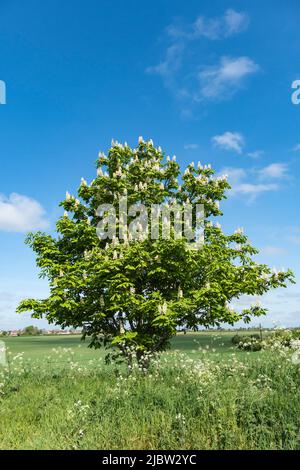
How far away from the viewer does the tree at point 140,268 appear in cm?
1519

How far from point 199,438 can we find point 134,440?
1.33m

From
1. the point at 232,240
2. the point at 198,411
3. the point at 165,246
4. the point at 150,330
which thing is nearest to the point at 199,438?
the point at 198,411

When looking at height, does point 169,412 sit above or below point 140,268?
below

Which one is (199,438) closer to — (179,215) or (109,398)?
(109,398)

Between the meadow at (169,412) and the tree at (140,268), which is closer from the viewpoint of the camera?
the meadow at (169,412)

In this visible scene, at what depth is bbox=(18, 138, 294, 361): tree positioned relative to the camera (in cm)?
1519

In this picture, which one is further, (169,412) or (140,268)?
(140,268)

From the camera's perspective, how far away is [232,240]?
19.0 metres

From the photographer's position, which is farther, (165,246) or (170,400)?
(165,246)

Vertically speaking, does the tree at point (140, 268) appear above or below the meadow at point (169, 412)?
above

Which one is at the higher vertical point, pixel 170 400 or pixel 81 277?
pixel 81 277

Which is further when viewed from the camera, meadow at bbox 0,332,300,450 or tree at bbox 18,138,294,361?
tree at bbox 18,138,294,361

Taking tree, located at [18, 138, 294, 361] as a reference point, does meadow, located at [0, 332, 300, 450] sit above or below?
below

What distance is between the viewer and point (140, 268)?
15781 mm
